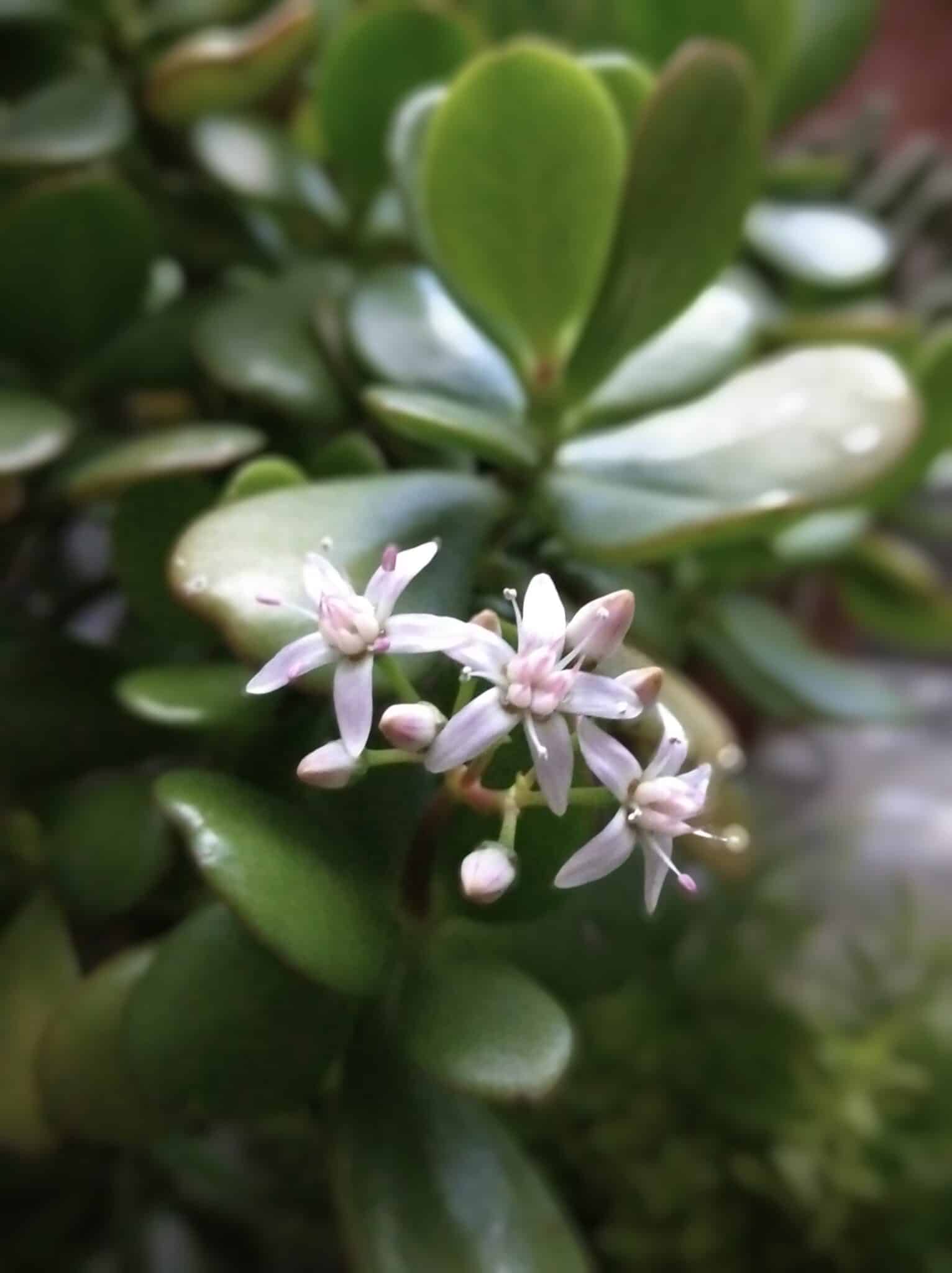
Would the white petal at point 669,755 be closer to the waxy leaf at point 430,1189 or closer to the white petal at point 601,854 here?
the white petal at point 601,854

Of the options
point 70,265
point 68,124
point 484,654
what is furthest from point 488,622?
point 68,124

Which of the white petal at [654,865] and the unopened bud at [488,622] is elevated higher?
the unopened bud at [488,622]

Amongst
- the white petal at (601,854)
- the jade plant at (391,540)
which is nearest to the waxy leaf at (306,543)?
the jade plant at (391,540)

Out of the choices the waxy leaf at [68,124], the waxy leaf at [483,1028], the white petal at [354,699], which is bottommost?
the waxy leaf at [483,1028]

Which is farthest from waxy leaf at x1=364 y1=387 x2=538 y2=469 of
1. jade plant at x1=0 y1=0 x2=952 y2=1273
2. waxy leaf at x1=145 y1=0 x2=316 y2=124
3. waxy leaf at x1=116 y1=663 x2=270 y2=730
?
waxy leaf at x1=145 y1=0 x2=316 y2=124

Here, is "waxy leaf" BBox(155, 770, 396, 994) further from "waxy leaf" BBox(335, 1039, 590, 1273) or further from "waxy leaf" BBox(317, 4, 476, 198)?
"waxy leaf" BBox(317, 4, 476, 198)

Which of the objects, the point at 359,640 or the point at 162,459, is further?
the point at 162,459

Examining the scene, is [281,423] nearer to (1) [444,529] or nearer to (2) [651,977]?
(1) [444,529]

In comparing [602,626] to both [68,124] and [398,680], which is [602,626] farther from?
[68,124]
